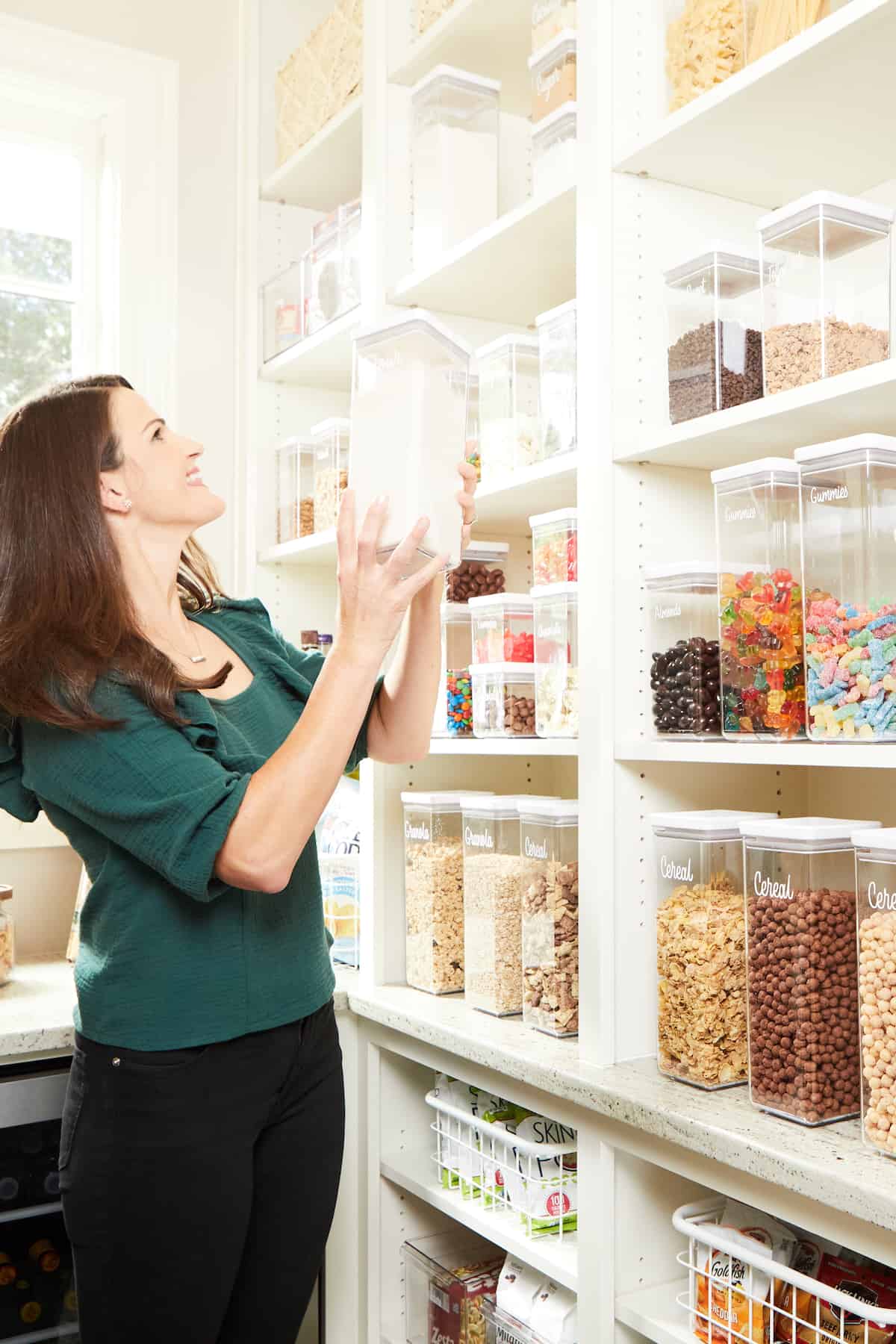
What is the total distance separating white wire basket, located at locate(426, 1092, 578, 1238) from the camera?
5.65 feet

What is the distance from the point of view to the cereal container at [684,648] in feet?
5.07

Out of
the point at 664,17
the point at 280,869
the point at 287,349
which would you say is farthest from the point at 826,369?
the point at 287,349

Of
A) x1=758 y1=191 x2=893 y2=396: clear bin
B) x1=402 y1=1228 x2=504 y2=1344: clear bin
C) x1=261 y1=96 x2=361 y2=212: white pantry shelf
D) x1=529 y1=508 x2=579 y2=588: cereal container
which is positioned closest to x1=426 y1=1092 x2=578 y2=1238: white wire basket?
x1=402 y1=1228 x2=504 y2=1344: clear bin

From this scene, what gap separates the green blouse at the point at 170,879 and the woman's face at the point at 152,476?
Result: 0.78ft

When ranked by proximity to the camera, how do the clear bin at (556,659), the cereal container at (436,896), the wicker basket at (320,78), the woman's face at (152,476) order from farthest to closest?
A: the wicker basket at (320,78)
the cereal container at (436,896)
the clear bin at (556,659)
the woman's face at (152,476)

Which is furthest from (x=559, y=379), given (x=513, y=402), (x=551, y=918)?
(x=551, y=918)

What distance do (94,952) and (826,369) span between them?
1.08 m

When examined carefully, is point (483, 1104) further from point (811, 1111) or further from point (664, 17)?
point (664, 17)

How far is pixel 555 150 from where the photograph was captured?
5.95 feet

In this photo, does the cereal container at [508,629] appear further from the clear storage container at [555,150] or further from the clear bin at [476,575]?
the clear storage container at [555,150]

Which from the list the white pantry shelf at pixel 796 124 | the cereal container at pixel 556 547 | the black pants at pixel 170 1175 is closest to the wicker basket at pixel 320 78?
the white pantry shelf at pixel 796 124

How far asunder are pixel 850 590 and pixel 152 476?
83 centimetres

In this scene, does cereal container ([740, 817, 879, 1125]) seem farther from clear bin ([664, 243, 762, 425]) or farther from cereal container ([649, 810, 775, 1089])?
clear bin ([664, 243, 762, 425])

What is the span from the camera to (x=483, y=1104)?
1.93m
